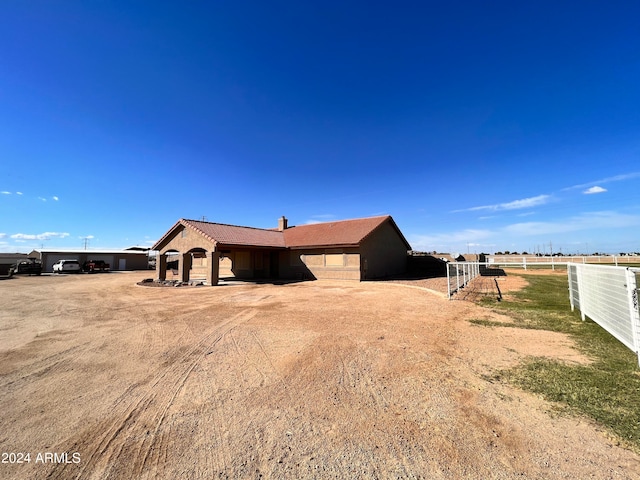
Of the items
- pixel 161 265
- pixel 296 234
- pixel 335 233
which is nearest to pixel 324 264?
pixel 335 233

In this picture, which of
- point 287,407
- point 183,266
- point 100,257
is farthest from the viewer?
point 100,257

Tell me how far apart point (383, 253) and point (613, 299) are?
60.5 ft

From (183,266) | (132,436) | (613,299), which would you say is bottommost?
(132,436)

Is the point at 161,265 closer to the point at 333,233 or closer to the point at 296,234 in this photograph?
the point at 296,234

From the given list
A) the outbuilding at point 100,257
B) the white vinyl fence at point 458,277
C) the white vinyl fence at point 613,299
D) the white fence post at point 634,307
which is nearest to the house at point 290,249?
the white vinyl fence at point 458,277

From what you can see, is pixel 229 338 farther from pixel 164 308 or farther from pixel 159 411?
pixel 164 308

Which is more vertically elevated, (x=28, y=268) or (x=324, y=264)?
(x=28, y=268)

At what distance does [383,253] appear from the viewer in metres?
24.8

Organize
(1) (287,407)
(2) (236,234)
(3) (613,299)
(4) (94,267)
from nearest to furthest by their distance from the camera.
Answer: (1) (287,407) < (3) (613,299) < (2) (236,234) < (4) (94,267)

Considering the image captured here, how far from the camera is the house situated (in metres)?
20.7

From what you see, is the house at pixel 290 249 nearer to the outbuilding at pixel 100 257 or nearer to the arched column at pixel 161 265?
the arched column at pixel 161 265

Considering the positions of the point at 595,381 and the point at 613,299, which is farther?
the point at 613,299

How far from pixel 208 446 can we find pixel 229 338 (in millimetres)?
4131

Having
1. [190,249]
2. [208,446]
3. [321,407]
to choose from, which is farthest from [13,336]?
[190,249]
